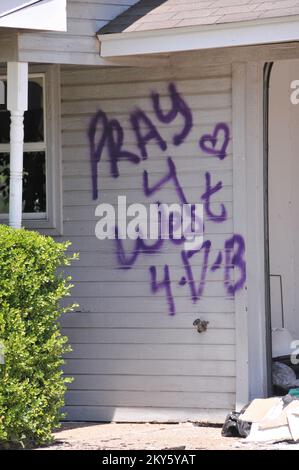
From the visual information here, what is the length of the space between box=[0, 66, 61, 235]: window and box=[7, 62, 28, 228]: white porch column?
1001mm

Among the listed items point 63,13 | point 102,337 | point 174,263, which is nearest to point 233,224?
point 174,263

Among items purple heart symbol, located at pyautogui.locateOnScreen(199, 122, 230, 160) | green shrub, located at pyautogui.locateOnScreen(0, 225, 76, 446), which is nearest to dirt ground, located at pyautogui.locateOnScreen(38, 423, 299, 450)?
green shrub, located at pyautogui.locateOnScreen(0, 225, 76, 446)

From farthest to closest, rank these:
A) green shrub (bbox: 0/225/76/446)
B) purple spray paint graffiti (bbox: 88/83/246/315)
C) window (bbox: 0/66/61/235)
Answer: window (bbox: 0/66/61/235)
purple spray paint graffiti (bbox: 88/83/246/315)
green shrub (bbox: 0/225/76/446)

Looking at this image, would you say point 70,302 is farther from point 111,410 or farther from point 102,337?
point 111,410

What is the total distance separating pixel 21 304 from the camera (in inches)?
311

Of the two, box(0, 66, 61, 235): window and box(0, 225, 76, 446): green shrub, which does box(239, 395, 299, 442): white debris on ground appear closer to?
box(0, 225, 76, 446): green shrub

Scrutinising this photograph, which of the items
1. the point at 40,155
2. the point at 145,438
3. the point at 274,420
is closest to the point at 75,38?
the point at 40,155

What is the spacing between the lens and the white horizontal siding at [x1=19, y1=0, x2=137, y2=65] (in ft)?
27.9

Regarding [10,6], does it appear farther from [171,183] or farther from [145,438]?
[145,438]

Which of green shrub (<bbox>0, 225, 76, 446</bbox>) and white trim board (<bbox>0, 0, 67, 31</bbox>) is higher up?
white trim board (<bbox>0, 0, 67, 31</bbox>)

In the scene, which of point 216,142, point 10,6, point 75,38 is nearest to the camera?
point 10,6

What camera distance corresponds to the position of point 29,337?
310 inches

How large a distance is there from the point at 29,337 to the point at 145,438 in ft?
4.33

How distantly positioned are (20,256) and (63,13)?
1.92 metres
